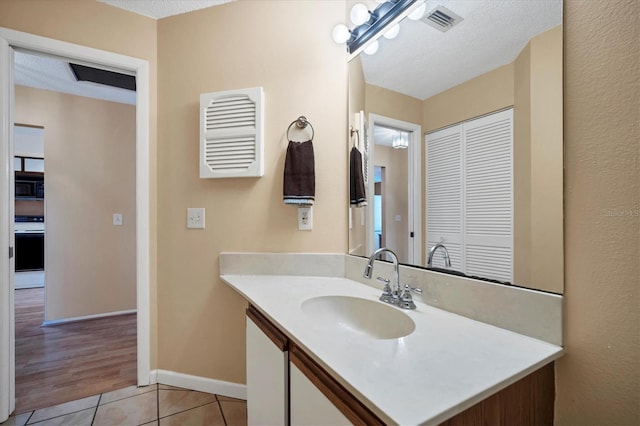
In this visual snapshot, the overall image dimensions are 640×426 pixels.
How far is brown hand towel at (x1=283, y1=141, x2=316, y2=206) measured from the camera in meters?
1.44

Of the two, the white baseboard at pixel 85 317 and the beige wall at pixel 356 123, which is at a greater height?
the beige wall at pixel 356 123

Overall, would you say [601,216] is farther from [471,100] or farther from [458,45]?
[458,45]

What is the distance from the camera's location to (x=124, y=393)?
1.69m

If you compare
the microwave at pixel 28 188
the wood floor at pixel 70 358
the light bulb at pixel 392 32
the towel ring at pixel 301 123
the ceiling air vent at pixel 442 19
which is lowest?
the wood floor at pixel 70 358

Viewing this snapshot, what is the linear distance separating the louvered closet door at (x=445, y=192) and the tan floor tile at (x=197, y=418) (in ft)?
4.65

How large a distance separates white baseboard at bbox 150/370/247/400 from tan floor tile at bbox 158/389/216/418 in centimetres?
3

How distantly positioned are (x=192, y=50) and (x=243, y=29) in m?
0.35

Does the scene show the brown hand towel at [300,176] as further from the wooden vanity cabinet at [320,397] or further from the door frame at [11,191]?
the door frame at [11,191]

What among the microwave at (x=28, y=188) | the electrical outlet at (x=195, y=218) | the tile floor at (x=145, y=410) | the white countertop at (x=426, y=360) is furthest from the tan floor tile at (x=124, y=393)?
the microwave at (x=28, y=188)

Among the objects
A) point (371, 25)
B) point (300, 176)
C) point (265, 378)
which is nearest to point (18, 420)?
point (265, 378)

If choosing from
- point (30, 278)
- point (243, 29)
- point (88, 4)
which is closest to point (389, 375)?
point (243, 29)

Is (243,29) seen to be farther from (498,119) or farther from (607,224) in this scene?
(607,224)

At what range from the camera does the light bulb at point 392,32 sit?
1.27 metres

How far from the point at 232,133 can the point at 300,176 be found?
1.55ft
